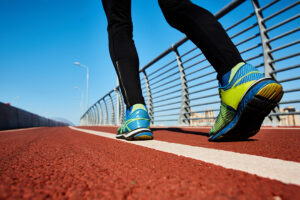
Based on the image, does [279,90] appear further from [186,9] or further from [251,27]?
[251,27]

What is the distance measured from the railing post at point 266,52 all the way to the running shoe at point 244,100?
71.6 inches

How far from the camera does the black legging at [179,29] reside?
3.59ft

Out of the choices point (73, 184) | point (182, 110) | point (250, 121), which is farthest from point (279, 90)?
point (182, 110)

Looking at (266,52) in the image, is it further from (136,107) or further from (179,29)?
(136,107)

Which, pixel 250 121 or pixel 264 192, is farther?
pixel 250 121

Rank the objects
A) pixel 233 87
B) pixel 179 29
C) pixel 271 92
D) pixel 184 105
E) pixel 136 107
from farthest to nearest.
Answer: pixel 184 105 → pixel 136 107 → pixel 179 29 → pixel 233 87 → pixel 271 92

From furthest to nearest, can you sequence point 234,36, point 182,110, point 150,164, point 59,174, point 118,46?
point 182,110 < point 234,36 < point 118,46 < point 150,164 < point 59,174

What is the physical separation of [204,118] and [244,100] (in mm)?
2795

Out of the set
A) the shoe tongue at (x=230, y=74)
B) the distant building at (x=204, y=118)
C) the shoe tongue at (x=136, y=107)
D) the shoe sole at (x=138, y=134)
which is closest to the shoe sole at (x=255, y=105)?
the shoe tongue at (x=230, y=74)

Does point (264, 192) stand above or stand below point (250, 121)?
below

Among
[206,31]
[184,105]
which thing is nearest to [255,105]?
[206,31]

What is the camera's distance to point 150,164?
1.97 feet

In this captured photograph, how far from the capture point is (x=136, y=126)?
1388 mm

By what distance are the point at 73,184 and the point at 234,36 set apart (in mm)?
3539
